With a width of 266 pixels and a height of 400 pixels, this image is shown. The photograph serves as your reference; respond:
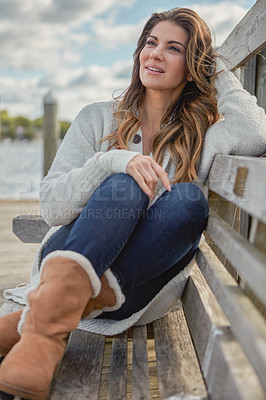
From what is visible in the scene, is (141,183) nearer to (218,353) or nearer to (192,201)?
(192,201)

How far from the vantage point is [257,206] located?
92 cm

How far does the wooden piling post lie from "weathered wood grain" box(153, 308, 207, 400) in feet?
12.8

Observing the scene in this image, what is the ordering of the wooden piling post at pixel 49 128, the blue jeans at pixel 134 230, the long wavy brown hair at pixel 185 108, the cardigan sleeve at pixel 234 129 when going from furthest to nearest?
the wooden piling post at pixel 49 128, the long wavy brown hair at pixel 185 108, the cardigan sleeve at pixel 234 129, the blue jeans at pixel 134 230

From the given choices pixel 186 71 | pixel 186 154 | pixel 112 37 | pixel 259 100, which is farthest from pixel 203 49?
pixel 112 37

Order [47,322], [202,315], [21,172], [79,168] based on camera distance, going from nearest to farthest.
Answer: [47,322], [202,315], [79,168], [21,172]

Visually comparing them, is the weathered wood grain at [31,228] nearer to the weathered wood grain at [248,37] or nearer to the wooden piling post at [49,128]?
the weathered wood grain at [248,37]

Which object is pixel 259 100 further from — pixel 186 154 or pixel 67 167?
pixel 67 167

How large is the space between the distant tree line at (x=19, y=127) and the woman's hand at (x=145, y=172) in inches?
945

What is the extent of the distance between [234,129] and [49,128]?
3970 mm

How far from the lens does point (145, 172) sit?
1.29 m

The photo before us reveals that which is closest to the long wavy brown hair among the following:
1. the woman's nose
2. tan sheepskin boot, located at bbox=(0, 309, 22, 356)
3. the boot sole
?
the woman's nose

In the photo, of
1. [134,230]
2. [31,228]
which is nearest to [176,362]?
[134,230]

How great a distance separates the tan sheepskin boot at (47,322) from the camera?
1011 mm

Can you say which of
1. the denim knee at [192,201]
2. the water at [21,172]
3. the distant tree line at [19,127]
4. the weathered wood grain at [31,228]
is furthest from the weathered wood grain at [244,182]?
the distant tree line at [19,127]
